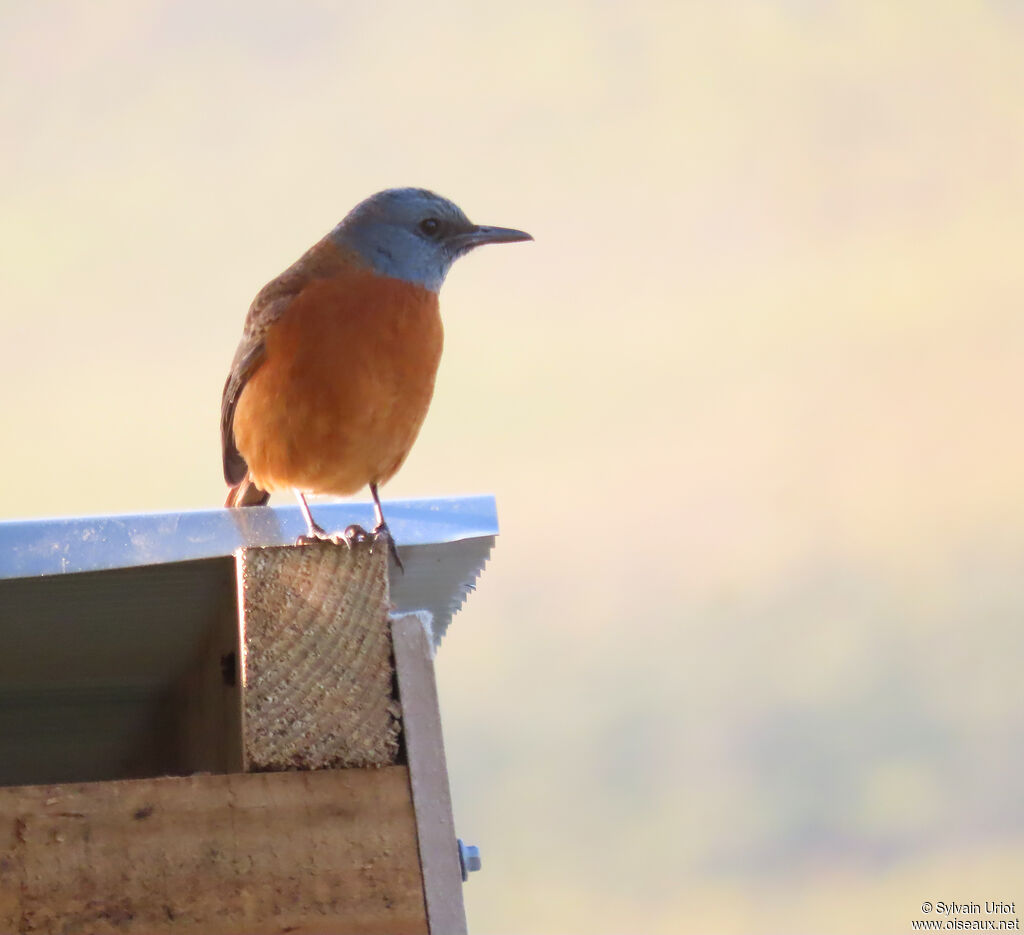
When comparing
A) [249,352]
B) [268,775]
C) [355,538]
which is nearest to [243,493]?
[249,352]

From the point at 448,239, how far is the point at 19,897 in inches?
107

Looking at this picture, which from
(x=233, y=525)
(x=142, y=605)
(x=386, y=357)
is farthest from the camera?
(x=386, y=357)

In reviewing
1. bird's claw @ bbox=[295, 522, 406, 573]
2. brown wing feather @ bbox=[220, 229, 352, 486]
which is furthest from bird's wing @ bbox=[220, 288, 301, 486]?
bird's claw @ bbox=[295, 522, 406, 573]

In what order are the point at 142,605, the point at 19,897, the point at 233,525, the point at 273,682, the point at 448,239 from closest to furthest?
the point at 19,897
the point at 273,682
the point at 233,525
the point at 142,605
the point at 448,239

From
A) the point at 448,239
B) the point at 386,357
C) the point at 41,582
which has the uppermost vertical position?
the point at 448,239

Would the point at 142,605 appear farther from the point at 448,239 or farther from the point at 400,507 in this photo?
the point at 448,239

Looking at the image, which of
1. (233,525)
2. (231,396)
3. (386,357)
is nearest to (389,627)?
(233,525)

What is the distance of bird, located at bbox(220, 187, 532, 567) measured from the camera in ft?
12.1

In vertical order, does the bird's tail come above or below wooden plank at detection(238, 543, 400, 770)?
above

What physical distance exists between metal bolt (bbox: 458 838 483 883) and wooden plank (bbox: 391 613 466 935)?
4cm

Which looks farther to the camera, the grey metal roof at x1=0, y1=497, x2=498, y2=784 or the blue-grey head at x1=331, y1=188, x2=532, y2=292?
the blue-grey head at x1=331, y1=188, x2=532, y2=292

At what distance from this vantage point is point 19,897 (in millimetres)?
2287

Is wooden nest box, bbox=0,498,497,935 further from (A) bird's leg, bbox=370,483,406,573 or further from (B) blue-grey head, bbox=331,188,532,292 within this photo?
(B) blue-grey head, bbox=331,188,532,292

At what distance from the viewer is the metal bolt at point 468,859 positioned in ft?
8.02
